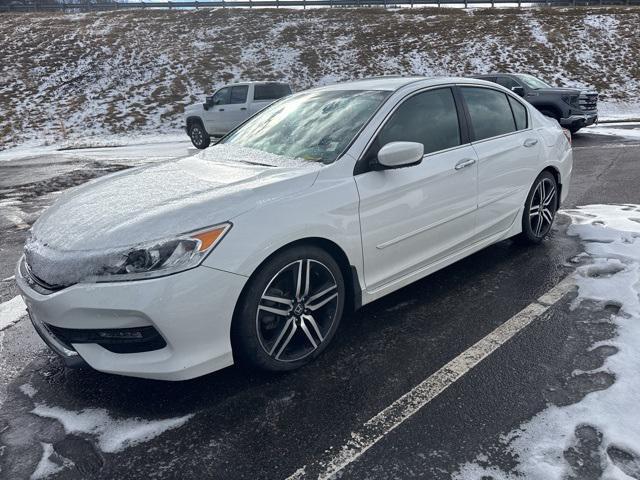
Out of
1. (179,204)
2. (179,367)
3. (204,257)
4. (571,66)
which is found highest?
(179,204)

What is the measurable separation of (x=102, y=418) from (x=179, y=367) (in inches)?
20.4

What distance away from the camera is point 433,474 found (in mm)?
2119

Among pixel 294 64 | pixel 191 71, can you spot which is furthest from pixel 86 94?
pixel 294 64

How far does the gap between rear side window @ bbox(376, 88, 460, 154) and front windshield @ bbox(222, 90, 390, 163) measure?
Result: 174 millimetres

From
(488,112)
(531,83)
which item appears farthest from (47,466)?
(531,83)

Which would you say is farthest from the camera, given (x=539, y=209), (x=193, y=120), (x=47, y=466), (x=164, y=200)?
(x=193, y=120)

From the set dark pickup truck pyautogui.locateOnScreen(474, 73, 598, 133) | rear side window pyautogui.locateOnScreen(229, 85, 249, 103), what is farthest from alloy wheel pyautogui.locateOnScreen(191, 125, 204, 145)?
dark pickup truck pyautogui.locateOnScreen(474, 73, 598, 133)

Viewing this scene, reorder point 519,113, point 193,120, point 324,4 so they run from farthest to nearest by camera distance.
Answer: point 324,4 → point 193,120 → point 519,113

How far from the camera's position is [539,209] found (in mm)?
4781

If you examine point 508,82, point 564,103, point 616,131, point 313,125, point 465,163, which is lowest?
point 616,131

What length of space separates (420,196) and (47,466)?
2.58m

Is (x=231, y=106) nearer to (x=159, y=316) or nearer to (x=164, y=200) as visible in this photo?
(x=164, y=200)

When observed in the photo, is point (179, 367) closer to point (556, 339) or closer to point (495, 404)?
point (495, 404)

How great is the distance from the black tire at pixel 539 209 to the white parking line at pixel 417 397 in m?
1.12
